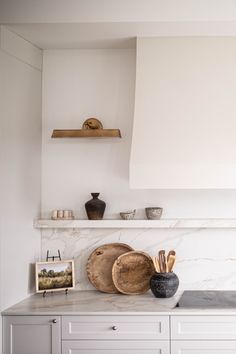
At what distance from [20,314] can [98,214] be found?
90 centimetres

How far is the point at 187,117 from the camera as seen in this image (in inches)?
130

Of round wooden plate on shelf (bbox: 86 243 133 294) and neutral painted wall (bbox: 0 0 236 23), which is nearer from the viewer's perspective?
neutral painted wall (bbox: 0 0 236 23)

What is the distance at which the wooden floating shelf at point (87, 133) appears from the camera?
3490 mm

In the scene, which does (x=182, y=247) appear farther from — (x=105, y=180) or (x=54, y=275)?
(x=54, y=275)

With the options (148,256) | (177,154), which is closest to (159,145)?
(177,154)

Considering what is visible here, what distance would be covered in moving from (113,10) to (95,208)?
1346 mm

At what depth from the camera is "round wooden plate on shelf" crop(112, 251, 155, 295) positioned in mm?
3473

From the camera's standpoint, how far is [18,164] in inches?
131

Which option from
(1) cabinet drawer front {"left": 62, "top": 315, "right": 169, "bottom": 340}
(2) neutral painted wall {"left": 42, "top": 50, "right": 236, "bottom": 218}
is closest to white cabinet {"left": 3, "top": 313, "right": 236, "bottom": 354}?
(1) cabinet drawer front {"left": 62, "top": 315, "right": 169, "bottom": 340}

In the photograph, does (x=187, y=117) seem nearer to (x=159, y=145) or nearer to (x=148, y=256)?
(x=159, y=145)

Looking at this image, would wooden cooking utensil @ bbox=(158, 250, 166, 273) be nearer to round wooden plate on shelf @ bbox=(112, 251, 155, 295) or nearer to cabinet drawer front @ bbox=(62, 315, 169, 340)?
round wooden plate on shelf @ bbox=(112, 251, 155, 295)

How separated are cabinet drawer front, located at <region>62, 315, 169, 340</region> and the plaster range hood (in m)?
0.86

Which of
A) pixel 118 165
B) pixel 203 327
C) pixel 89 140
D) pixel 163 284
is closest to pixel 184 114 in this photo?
pixel 118 165

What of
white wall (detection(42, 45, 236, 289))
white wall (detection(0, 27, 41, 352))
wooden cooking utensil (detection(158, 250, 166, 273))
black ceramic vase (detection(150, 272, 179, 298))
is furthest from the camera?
white wall (detection(42, 45, 236, 289))
